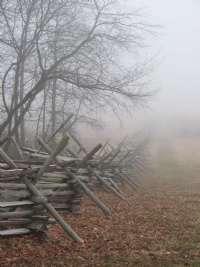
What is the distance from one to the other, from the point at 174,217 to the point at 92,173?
293 centimetres

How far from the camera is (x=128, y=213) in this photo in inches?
467

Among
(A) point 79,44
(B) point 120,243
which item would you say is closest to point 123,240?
(B) point 120,243

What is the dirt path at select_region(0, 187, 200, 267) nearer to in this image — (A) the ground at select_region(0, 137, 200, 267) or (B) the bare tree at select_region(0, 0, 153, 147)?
(A) the ground at select_region(0, 137, 200, 267)

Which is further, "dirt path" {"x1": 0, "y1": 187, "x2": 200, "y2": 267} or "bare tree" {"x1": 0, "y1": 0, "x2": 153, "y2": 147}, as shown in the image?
"bare tree" {"x1": 0, "y1": 0, "x2": 153, "y2": 147}

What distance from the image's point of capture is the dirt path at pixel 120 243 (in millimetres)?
7508

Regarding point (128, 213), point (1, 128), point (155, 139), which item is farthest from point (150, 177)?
point (155, 139)

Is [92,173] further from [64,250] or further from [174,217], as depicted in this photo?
[64,250]

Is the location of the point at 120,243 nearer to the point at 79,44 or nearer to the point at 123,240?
the point at 123,240

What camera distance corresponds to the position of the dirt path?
24.6 feet

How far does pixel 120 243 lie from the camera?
866cm

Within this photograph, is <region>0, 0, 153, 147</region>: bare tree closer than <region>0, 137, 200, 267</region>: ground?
No

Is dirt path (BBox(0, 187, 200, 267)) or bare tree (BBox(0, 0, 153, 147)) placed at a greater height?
bare tree (BBox(0, 0, 153, 147))

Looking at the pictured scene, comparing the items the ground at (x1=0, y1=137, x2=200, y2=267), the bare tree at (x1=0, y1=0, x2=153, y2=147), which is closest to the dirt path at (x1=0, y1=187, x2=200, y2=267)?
the ground at (x1=0, y1=137, x2=200, y2=267)

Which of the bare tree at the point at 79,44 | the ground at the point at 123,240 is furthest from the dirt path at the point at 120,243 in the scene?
the bare tree at the point at 79,44
